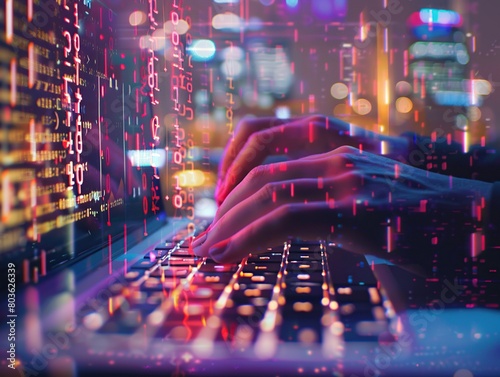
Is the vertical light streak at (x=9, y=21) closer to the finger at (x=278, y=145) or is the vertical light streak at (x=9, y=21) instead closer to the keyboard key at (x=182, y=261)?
the keyboard key at (x=182, y=261)

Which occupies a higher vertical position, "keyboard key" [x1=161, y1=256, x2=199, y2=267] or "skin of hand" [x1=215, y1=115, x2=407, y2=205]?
"skin of hand" [x1=215, y1=115, x2=407, y2=205]

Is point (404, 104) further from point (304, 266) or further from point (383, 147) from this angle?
point (304, 266)

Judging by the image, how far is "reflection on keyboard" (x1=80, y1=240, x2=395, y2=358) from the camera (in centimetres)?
41

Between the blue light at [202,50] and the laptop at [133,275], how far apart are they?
0.95 ft

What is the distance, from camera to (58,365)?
37 cm

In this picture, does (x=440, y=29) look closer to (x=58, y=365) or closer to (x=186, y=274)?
(x=186, y=274)

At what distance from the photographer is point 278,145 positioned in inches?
40.1

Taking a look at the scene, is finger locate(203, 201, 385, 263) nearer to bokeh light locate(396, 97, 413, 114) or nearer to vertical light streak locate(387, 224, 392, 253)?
vertical light streak locate(387, 224, 392, 253)

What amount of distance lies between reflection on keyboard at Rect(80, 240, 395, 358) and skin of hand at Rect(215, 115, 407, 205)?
340 mm

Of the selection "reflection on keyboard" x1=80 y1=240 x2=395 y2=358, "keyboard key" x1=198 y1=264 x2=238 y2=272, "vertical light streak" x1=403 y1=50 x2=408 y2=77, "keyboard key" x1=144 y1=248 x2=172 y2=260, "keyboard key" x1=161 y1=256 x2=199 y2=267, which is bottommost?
"reflection on keyboard" x1=80 y1=240 x2=395 y2=358

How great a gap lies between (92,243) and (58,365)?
0.38 meters

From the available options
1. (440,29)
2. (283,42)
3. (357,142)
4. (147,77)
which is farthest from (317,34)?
(147,77)

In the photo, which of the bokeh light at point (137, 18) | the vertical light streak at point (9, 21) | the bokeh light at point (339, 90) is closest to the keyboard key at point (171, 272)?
the vertical light streak at point (9, 21)

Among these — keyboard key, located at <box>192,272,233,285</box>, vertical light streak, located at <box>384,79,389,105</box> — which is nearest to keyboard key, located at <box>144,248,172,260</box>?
keyboard key, located at <box>192,272,233,285</box>
